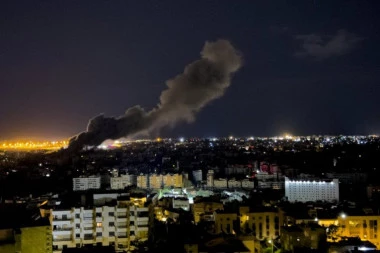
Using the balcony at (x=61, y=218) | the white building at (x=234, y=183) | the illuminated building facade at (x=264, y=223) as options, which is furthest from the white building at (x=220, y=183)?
the balcony at (x=61, y=218)

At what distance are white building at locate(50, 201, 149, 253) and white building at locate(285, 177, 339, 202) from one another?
11.4 metres

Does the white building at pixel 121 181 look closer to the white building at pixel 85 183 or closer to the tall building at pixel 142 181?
the tall building at pixel 142 181

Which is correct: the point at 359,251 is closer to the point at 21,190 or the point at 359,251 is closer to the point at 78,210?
the point at 78,210

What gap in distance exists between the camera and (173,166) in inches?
1426

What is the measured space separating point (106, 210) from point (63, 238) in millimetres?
1002

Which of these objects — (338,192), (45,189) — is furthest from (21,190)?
(338,192)

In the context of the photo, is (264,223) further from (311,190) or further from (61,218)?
(311,190)

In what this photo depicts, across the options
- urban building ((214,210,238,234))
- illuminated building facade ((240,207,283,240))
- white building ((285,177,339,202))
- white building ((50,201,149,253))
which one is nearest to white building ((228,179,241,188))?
white building ((285,177,339,202))

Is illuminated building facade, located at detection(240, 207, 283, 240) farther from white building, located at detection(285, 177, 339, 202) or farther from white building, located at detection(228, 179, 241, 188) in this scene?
white building, located at detection(228, 179, 241, 188)

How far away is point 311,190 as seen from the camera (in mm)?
21359

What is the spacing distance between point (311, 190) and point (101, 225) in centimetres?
1281

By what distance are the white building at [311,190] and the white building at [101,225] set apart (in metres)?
11.4

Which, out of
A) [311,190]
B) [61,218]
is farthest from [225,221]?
[311,190]

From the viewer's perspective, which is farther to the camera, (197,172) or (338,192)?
(197,172)
